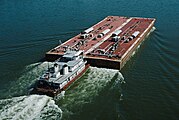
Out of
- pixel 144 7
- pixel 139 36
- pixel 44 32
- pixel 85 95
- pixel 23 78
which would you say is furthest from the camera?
pixel 144 7

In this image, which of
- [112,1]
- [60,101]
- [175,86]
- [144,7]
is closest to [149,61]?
[175,86]

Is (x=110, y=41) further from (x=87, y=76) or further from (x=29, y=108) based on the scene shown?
(x=29, y=108)

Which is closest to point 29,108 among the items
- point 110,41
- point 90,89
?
point 90,89

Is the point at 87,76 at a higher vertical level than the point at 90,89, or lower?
higher

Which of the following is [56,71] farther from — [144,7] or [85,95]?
[144,7]

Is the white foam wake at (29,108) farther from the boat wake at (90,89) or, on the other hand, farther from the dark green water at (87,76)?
the boat wake at (90,89)

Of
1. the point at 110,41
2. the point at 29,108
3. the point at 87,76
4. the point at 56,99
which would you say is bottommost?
the point at 29,108

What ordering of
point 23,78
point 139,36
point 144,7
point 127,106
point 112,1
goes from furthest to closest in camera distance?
point 112,1, point 144,7, point 139,36, point 23,78, point 127,106
